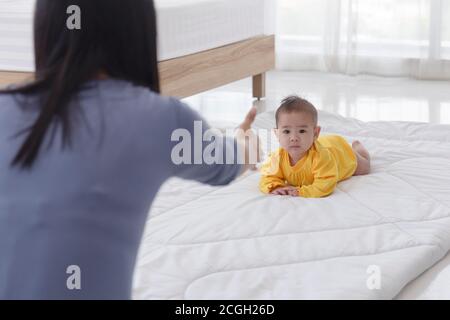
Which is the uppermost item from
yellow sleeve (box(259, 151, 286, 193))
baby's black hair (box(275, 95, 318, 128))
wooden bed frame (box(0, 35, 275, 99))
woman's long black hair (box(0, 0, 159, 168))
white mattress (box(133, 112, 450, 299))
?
woman's long black hair (box(0, 0, 159, 168))

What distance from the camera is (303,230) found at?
1.61 meters

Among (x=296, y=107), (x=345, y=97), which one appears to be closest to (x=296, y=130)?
(x=296, y=107)

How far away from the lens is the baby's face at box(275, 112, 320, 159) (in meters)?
1.87

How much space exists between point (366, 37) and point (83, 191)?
332 cm

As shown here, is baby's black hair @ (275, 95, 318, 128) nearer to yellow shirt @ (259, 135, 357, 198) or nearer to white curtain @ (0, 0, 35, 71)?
yellow shirt @ (259, 135, 357, 198)

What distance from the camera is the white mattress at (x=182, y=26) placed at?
2.45 metres

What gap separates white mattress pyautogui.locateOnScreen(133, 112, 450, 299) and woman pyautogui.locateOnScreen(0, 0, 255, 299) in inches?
22.4

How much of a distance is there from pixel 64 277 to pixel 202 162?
0.18 metres

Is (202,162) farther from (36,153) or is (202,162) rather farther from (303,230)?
(303,230)

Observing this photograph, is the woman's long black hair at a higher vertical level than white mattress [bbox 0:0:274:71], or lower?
higher

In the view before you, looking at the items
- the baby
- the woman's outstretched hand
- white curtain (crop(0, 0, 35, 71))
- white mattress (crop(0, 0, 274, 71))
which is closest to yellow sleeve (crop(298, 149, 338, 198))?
the baby

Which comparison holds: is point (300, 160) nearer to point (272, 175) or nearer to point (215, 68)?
point (272, 175)

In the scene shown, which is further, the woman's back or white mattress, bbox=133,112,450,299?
white mattress, bbox=133,112,450,299
